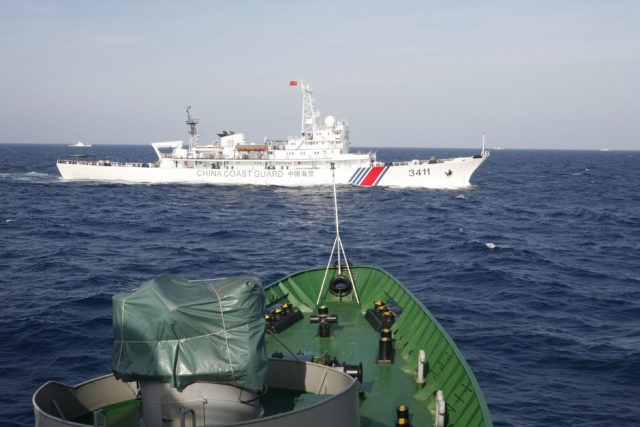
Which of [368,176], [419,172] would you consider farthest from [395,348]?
[368,176]

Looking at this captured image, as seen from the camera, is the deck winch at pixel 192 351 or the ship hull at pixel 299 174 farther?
the ship hull at pixel 299 174

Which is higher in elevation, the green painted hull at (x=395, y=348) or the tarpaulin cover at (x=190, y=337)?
the tarpaulin cover at (x=190, y=337)

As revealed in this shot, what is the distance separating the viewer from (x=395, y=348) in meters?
14.6

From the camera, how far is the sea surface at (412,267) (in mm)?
19625

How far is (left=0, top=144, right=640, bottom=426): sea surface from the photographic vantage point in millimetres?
19625

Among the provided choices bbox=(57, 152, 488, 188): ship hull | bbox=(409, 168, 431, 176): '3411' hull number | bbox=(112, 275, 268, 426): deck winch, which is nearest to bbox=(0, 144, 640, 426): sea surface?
bbox=(409, 168, 431, 176): '3411' hull number

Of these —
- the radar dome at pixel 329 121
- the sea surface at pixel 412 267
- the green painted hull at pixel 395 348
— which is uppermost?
the radar dome at pixel 329 121

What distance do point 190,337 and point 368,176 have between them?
82.3 meters

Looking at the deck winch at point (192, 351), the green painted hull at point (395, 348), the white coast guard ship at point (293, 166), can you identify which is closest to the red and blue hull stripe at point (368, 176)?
the white coast guard ship at point (293, 166)

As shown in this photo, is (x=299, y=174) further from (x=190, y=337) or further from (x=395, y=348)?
(x=190, y=337)

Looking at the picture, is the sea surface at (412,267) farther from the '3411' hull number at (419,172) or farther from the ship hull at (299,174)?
the ship hull at (299,174)

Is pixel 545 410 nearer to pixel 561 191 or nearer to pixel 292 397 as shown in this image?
pixel 292 397

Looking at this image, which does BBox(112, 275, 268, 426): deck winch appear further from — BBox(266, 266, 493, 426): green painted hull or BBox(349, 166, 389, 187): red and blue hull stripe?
BBox(349, 166, 389, 187): red and blue hull stripe

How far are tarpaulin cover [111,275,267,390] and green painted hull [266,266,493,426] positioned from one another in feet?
13.0
